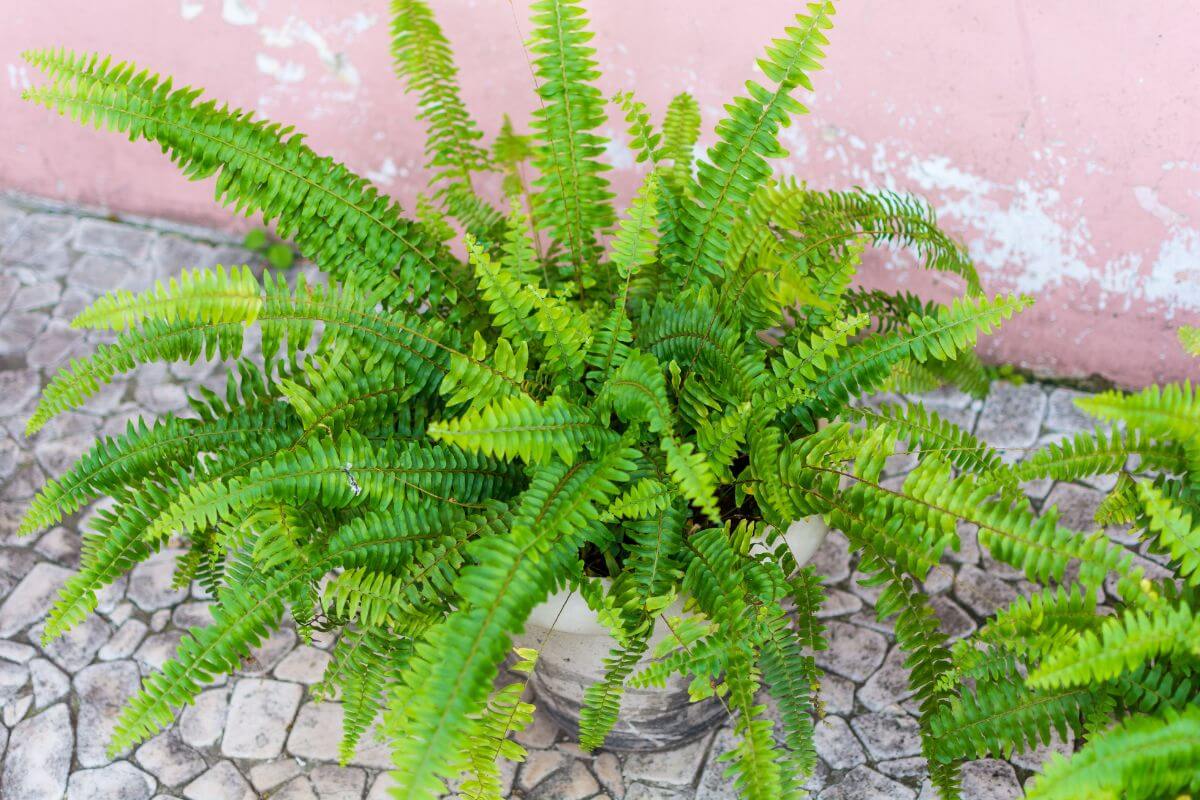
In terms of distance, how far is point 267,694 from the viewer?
2.52 metres

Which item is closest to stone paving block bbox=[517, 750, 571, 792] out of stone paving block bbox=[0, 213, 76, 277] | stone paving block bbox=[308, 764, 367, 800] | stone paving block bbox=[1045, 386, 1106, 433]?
stone paving block bbox=[308, 764, 367, 800]

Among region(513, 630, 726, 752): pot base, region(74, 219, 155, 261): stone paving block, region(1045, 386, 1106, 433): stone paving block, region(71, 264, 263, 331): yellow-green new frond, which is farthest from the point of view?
region(74, 219, 155, 261): stone paving block

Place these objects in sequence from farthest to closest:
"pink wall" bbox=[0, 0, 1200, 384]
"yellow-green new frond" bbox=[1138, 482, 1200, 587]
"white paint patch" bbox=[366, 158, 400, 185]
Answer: "white paint patch" bbox=[366, 158, 400, 185] < "pink wall" bbox=[0, 0, 1200, 384] < "yellow-green new frond" bbox=[1138, 482, 1200, 587]

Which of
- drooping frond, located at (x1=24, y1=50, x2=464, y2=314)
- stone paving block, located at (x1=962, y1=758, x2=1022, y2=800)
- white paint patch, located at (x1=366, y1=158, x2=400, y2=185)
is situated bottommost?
stone paving block, located at (x1=962, y1=758, x2=1022, y2=800)

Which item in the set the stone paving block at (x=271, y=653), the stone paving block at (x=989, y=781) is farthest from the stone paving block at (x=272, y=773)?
the stone paving block at (x=989, y=781)

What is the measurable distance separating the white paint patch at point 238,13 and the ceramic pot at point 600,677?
2.09m

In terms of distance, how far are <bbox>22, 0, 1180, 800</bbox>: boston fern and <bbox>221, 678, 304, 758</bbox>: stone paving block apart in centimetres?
50

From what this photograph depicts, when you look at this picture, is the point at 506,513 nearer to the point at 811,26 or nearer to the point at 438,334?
the point at 438,334

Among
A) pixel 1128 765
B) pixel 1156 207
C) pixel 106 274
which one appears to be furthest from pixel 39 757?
pixel 1156 207

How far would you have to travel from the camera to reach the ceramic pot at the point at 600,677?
74.0 inches

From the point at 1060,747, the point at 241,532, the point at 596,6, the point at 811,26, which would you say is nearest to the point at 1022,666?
the point at 1060,747

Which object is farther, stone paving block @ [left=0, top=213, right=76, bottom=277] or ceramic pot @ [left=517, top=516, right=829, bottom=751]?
stone paving block @ [left=0, top=213, right=76, bottom=277]

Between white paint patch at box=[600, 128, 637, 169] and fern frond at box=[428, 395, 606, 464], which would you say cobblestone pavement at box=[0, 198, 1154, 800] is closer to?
fern frond at box=[428, 395, 606, 464]

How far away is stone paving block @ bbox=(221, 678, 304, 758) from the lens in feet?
7.94
